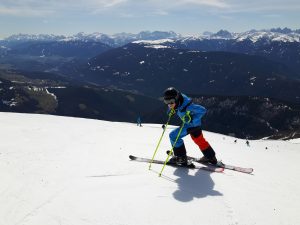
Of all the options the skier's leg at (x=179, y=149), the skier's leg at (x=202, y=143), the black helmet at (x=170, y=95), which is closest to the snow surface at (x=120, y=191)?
the skier's leg at (x=179, y=149)

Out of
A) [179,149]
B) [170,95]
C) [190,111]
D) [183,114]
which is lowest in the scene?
[179,149]

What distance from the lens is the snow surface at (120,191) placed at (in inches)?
290

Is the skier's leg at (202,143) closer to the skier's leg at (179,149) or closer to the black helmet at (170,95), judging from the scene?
the skier's leg at (179,149)

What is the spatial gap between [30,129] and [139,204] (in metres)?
10.0

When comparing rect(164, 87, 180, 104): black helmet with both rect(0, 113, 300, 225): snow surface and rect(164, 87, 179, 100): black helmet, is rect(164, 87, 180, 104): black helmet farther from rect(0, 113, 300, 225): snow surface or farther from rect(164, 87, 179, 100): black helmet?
rect(0, 113, 300, 225): snow surface

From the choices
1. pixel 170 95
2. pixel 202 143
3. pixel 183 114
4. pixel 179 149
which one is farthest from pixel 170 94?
pixel 202 143

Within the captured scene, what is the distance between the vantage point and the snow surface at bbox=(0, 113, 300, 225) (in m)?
7.38

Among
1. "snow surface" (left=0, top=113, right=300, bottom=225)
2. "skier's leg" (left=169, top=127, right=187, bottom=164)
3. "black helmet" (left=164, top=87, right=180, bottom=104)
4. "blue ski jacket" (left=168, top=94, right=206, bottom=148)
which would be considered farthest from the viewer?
"skier's leg" (left=169, top=127, right=187, bottom=164)

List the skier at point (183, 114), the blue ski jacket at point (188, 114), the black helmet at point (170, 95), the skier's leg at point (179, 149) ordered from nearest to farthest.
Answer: the black helmet at point (170, 95) < the skier at point (183, 114) < the blue ski jacket at point (188, 114) < the skier's leg at point (179, 149)

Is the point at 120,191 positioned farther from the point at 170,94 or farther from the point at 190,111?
the point at 190,111

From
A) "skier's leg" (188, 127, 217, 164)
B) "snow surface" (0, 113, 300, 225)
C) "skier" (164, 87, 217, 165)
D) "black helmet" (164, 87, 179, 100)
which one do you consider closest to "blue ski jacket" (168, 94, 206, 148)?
"skier" (164, 87, 217, 165)

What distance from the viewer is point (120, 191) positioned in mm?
8734

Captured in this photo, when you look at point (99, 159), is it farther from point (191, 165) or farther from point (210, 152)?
point (210, 152)

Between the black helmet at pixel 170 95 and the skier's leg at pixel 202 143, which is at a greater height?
the black helmet at pixel 170 95
